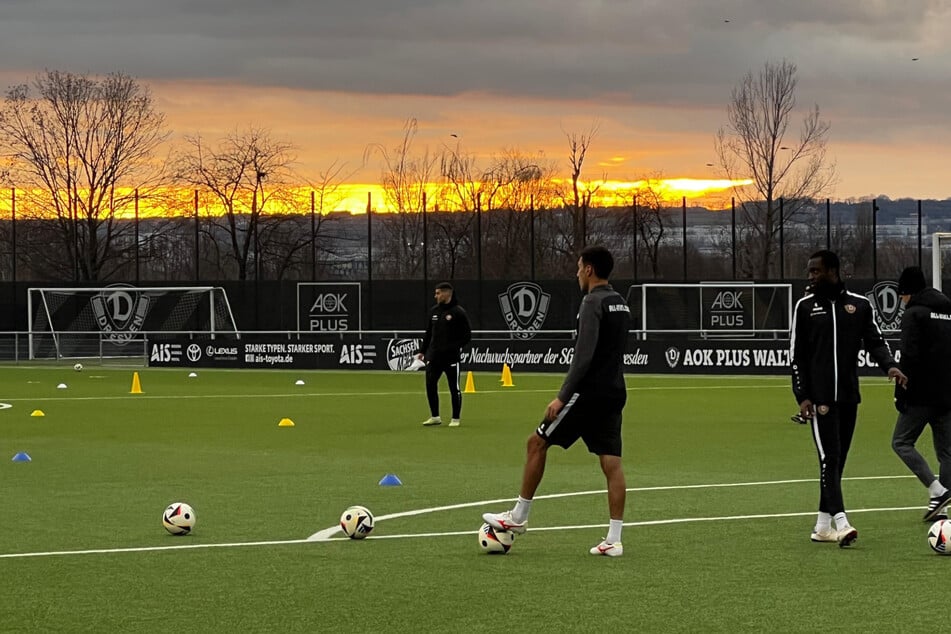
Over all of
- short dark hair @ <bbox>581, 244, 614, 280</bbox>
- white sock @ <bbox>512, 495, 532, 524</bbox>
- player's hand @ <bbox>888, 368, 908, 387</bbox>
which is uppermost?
short dark hair @ <bbox>581, 244, 614, 280</bbox>

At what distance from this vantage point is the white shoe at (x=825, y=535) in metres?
10.8

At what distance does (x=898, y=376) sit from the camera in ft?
39.9

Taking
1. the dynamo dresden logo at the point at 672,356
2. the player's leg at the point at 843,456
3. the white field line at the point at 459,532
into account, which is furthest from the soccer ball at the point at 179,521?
the dynamo dresden logo at the point at 672,356

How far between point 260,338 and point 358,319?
10.8 metres

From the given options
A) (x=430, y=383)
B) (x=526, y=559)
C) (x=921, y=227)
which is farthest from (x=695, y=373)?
(x=526, y=559)

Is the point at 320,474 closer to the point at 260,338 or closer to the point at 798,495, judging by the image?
the point at 798,495

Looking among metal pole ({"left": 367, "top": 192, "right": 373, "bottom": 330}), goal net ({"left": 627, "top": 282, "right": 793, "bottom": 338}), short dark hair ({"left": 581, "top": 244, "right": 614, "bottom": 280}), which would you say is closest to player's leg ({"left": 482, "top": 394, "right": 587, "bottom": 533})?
short dark hair ({"left": 581, "top": 244, "right": 614, "bottom": 280})

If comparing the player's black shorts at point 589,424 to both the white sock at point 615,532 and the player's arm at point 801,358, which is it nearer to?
the white sock at point 615,532

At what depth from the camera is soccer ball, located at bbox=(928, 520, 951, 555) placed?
33.7ft

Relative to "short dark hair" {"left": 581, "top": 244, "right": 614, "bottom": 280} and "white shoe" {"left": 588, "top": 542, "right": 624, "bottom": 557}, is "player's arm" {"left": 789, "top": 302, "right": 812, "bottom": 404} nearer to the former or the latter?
"short dark hair" {"left": 581, "top": 244, "right": 614, "bottom": 280}

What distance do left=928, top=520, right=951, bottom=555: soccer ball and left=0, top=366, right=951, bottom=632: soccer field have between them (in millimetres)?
83

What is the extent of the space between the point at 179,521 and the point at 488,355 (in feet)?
103

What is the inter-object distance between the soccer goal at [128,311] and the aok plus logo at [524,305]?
960 cm

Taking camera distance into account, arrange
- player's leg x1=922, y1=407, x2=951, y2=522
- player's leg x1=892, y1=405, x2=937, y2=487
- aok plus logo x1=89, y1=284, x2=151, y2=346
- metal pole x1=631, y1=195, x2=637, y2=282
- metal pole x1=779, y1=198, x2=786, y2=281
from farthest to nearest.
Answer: metal pole x1=631, y1=195, x2=637, y2=282 < metal pole x1=779, y1=198, x2=786, y2=281 < aok plus logo x1=89, y1=284, x2=151, y2=346 < player's leg x1=892, y1=405, x2=937, y2=487 < player's leg x1=922, y1=407, x2=951, y2=522
